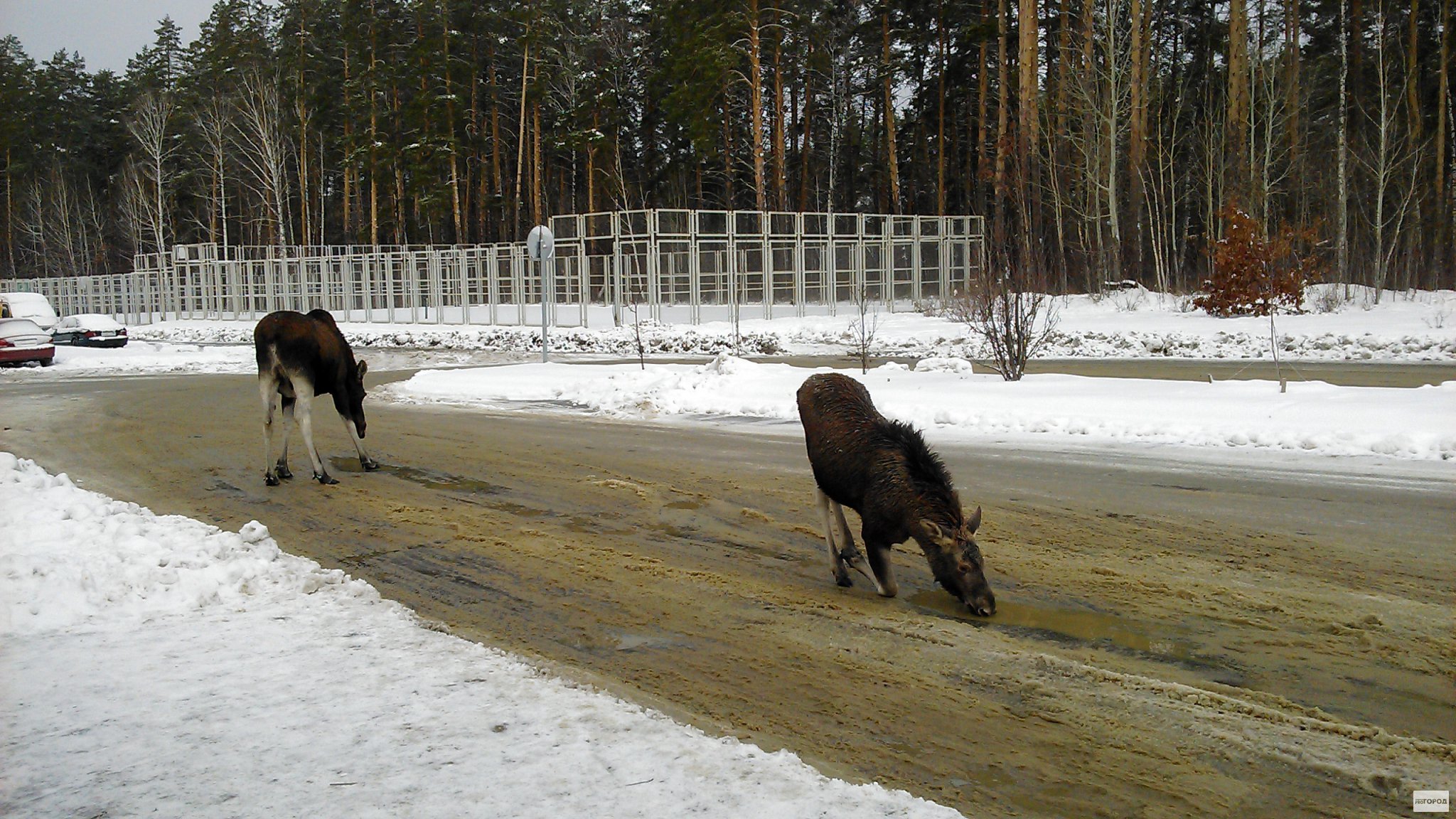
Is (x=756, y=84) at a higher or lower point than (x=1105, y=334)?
higher

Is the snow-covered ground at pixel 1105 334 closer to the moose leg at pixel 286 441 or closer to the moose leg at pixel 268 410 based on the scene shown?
the moose leg at pixel 286 441

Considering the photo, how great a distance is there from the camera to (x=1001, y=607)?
19.9 ft

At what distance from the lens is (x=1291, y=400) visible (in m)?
13.3

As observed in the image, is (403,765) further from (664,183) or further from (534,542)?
(664,183)

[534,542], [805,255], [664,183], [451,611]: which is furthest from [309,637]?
[664,183]

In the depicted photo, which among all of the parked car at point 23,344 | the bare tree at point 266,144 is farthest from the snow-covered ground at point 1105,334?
the bare tree at point 266,144

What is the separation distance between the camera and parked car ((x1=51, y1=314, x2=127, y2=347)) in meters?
39.9

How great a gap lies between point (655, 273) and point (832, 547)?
3139 centimetres

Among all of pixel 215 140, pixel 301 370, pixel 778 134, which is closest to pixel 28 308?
pixel 778 134

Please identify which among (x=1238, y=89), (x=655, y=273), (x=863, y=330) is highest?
Result: (x=1238, y=89)

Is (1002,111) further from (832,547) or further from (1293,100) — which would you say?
(832,547)

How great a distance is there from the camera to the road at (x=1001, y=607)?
409 centimetres

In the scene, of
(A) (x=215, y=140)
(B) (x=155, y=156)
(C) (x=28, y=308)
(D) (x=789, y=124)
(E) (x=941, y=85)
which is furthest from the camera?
(A) (x=215, y=140)

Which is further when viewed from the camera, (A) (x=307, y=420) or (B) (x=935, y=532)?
(A) (x=307, y=420)
